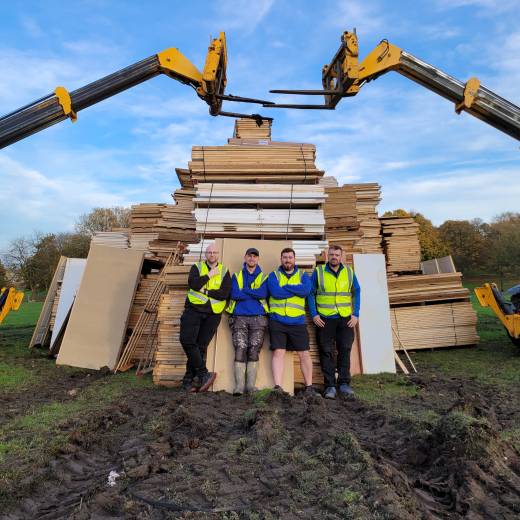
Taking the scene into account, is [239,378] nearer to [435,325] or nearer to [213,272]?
[213,272]

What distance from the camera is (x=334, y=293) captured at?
21.7 ft

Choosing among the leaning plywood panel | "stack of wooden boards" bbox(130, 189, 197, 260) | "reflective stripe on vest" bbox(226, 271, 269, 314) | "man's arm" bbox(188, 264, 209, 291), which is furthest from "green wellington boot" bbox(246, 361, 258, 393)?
"stack of wooden boards" bbox(130, 189, 197, 260)

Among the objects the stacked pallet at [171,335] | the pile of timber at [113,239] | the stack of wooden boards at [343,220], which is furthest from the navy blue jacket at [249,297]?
the pile of timber at [113,239]

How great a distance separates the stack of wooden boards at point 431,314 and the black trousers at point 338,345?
390cm

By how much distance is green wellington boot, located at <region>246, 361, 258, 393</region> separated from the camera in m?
6.47

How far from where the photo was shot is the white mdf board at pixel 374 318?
7.89m

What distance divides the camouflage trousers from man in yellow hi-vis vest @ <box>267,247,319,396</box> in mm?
162

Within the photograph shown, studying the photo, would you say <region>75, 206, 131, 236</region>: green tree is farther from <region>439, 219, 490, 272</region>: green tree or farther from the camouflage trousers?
the camouflage trousers

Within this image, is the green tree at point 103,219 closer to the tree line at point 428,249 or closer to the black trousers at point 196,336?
the tree line at point 428,249

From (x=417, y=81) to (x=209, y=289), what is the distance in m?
4.96

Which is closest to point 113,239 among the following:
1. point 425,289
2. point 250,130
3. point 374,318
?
point 250,130

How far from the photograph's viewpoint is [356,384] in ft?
23.5

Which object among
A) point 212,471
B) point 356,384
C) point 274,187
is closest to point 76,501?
point 212,471

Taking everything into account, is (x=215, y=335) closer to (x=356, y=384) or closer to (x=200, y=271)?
(x=200, y=271)
